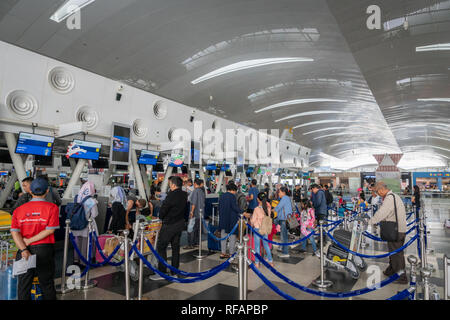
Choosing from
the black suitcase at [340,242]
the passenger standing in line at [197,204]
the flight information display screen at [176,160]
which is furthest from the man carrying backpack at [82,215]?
the flight information display screen at [176,160]

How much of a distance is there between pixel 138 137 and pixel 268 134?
1335cm

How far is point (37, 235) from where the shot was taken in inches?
125

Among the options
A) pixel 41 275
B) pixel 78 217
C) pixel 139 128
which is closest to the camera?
pixel 41 275

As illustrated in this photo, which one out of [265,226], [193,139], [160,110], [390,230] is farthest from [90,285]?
[193,139]

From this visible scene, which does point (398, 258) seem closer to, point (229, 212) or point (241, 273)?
point (229, 212)

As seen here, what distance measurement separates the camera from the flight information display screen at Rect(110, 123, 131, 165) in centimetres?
973

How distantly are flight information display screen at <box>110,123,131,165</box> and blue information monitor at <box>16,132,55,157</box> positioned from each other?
2189 mm

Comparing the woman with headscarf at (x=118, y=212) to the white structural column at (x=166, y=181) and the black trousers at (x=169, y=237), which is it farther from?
the white structural column at (x=166, y=181)

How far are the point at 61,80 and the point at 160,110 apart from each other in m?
4.41

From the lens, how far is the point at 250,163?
787 inches

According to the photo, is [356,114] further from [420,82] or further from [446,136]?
[446,136]

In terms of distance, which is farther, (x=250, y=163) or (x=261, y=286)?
(x=250, y=163)

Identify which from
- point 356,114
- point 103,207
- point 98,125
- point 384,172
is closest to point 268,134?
point 356,114
